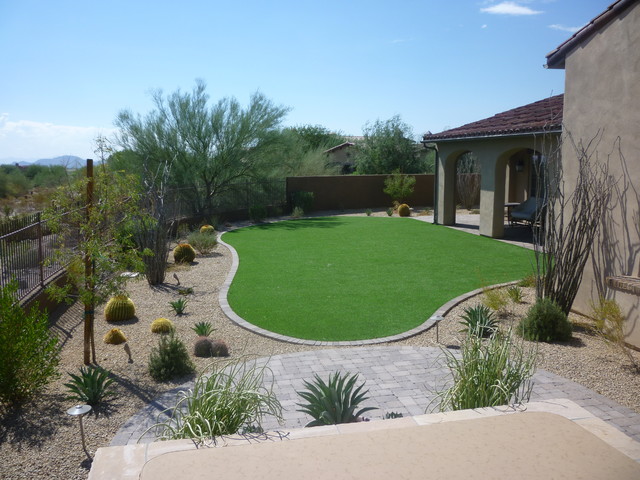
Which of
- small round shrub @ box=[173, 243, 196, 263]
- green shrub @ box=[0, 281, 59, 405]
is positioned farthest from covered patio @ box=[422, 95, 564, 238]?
green shrub @ box=[0, 281, 59, 405]

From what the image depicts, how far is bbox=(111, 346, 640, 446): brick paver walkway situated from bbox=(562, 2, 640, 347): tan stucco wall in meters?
2.31

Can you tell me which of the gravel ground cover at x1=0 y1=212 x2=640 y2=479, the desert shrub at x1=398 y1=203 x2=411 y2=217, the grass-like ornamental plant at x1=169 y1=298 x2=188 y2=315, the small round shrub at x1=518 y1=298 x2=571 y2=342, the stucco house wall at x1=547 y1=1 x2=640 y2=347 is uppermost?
the stucco house wall at x1=547 y1=1 x2=640 y2=347

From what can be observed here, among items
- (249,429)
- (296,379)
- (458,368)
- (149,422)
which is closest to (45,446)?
(149,422)

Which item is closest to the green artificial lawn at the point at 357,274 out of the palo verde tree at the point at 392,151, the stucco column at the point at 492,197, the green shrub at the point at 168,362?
the stucco column at the point at 492,197

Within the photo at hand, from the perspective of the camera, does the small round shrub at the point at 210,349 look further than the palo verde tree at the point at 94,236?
Yes

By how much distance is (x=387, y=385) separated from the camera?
6883 millimetres

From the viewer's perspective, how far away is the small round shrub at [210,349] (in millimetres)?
8055

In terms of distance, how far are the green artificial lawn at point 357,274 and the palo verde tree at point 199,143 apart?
13.4ft

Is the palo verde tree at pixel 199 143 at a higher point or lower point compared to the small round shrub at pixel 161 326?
higher

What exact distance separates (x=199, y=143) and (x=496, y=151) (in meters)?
13.1

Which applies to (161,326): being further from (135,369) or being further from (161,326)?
(135,369)

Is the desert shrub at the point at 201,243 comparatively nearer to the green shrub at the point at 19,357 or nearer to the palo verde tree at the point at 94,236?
the palo verde tree at the point at 94,236

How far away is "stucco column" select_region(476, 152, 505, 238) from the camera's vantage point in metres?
18.9

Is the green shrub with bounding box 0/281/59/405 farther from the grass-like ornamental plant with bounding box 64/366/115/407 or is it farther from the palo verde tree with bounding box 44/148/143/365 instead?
the palo verde tree with bounding box 44/148/143/365
